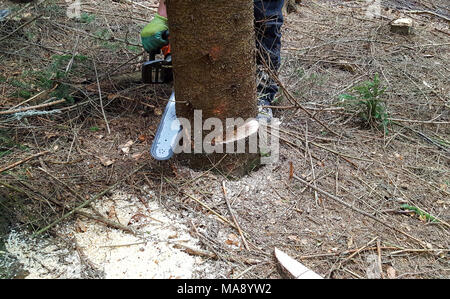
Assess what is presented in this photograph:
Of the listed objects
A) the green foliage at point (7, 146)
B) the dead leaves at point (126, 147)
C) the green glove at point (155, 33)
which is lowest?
the dead leaves at point (126, 147)

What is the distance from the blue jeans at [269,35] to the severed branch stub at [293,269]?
1.33 m

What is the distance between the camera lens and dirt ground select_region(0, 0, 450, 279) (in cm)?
159

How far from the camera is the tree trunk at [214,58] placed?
161 cm

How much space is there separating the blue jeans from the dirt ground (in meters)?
0.19

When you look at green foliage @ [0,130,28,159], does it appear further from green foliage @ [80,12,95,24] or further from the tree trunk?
green foliage @ [80,12,95,24]

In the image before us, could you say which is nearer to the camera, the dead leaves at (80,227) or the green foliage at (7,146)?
the dead leaves at (80,227)

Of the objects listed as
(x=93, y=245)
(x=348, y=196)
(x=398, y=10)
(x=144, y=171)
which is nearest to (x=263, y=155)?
(x=348, y=196)

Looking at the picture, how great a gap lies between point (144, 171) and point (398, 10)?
5.03 metres

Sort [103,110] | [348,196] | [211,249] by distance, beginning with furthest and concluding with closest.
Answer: [103,110] < [348,196] < [211,249]

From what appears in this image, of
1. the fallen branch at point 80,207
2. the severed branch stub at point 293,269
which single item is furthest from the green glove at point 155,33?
the severed branch stub at point 293,269

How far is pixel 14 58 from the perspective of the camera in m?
3.17

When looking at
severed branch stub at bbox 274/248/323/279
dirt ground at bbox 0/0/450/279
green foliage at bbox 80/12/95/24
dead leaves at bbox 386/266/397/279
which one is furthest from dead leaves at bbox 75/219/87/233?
green foliage at bbox 80/12/95/24

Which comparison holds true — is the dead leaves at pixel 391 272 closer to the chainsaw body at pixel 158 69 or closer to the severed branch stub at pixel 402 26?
the chainsaw body at pixel 158 69
